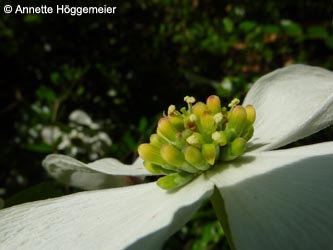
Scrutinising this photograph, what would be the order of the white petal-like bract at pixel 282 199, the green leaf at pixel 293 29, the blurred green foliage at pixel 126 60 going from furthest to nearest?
the blurred green foliage at pixel 126 60, the green leaf at pixel 293 29, the white petal-like bract at pixel 282 199

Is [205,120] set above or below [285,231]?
above

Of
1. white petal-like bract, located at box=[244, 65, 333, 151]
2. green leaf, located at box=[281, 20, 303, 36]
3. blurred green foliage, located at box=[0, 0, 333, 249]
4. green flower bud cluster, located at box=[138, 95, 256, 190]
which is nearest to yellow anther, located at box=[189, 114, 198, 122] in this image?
green flower bud cluster, located at box=[138, 95, 256, 190]

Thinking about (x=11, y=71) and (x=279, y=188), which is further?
(x=11, y=71)

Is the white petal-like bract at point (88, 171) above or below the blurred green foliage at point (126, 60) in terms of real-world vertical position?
below

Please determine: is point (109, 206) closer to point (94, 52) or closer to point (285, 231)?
point (285, 231)

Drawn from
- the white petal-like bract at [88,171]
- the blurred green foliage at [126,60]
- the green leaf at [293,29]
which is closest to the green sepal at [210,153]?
the white petal-like bract at [88,171]

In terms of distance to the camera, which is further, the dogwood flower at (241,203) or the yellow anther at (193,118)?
the yellow anther at (193,118)

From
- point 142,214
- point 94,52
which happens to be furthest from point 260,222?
point 94,52

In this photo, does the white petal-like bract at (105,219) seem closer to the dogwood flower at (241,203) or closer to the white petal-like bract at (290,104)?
the dogwood flower at (241,203)
